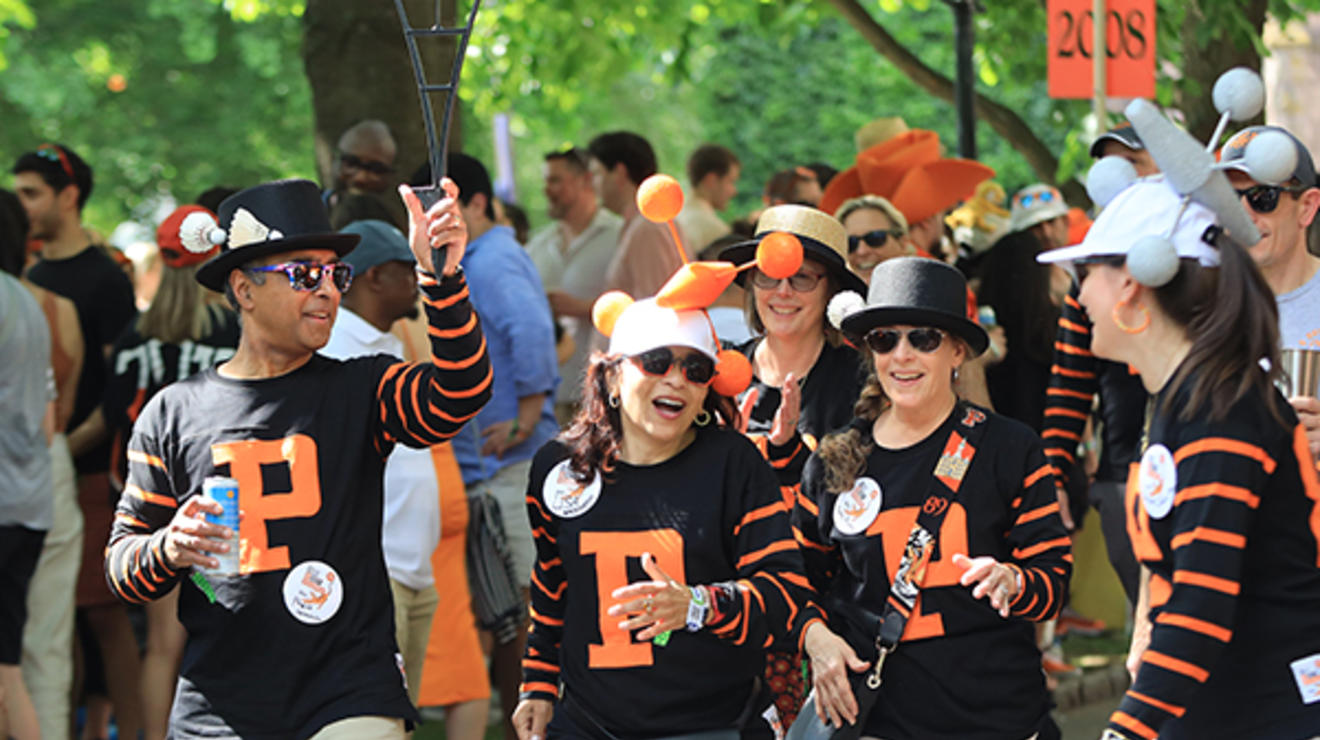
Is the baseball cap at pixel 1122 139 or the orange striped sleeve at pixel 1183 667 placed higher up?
the baseball cap at pixel 1122 139

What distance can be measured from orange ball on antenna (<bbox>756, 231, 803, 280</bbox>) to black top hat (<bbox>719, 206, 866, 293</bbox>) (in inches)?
27.2

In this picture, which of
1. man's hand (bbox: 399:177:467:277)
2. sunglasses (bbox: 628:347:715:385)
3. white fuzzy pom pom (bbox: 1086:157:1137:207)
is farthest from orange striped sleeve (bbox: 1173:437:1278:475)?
man's hand (bbox: 399:177:467:277)

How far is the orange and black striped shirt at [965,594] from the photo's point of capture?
426 cm

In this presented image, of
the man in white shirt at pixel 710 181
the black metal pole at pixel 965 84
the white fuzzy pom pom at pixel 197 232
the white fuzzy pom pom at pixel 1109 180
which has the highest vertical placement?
the black metal pole at pixel 965 84

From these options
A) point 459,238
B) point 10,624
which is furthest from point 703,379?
point 10,624

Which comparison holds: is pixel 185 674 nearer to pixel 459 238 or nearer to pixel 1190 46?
pixel 459 238

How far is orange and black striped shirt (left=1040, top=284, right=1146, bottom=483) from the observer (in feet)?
18.2

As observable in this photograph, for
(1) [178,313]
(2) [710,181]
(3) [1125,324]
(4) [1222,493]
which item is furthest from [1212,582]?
(2) [710,181]

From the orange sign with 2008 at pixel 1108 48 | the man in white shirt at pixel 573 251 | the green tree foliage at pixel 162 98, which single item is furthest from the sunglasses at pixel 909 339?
the green tree foliage at pixel 162 98

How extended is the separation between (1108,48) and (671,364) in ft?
14.2

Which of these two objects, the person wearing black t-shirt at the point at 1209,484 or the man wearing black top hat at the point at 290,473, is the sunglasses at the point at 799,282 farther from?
the person wearing black t-shirt at the point at 1209,484

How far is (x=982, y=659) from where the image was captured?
4.28 m

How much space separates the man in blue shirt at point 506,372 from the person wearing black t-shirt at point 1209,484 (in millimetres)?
3813

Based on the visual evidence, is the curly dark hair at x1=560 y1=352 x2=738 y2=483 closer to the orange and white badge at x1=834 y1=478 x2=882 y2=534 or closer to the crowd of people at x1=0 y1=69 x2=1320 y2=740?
the crowd of people at x1=0 y1=69 x2=1320 y2=740
